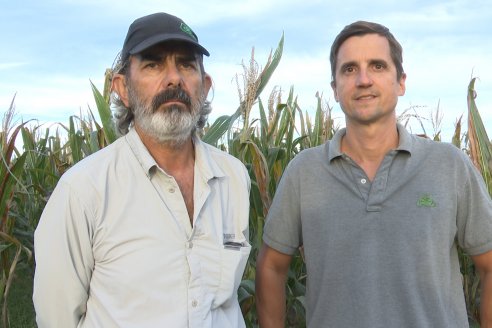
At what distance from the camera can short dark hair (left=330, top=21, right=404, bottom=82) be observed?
2.03m

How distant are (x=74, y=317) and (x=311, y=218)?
0.86 metres

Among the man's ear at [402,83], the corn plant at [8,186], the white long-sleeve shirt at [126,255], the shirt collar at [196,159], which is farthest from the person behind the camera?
the corn plant at [8,186]

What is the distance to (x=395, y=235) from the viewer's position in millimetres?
1866


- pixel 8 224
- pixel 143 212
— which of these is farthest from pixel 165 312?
pixel 8 224

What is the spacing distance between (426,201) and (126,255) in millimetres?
1000

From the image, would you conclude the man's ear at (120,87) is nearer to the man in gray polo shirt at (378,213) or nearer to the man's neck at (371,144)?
the man in gray polo shirt at (378,213)

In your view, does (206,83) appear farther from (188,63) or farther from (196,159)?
(196,159)

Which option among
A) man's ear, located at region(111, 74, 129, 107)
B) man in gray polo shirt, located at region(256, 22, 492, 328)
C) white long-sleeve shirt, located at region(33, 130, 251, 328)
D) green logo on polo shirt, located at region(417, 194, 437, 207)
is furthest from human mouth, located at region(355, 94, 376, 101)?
man's ear, located at region(111, 74, 129, 107)

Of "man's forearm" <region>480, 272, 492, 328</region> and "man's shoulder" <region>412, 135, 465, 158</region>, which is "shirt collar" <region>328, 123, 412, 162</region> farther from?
"man's forearm" <region>480, 272, 492, 328</region>

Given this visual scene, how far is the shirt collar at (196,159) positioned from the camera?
1.72 metres

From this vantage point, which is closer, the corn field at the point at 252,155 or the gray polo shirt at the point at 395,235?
the gray polo shirt at the point at 395,235

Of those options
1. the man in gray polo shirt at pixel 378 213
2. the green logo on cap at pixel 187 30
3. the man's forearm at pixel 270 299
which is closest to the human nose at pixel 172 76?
the green logo on cap at pixel 187 30

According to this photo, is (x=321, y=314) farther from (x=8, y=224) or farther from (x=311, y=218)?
(x=8, y=224)

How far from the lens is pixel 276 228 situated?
2.10 metres
